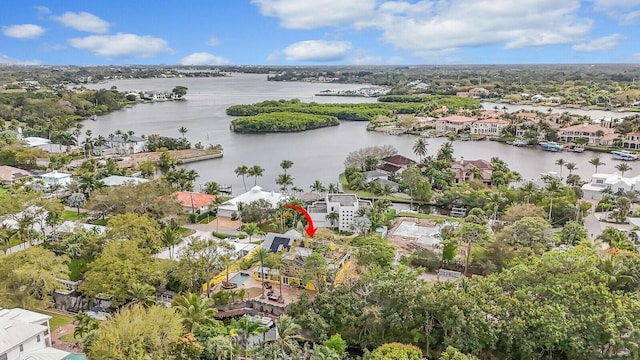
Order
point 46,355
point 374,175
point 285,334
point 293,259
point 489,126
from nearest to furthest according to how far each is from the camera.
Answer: point 46,355 → point 285,334 → point 293,259 → point 374,175 → point 489,126

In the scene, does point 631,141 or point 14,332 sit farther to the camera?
point 631,141

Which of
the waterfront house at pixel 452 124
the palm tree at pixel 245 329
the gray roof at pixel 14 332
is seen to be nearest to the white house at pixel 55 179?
the gray roof at pixel 14 332

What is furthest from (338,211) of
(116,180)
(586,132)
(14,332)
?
(586,132)

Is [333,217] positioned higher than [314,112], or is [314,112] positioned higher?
[314,112]

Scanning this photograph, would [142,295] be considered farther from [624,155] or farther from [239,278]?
[624,155]

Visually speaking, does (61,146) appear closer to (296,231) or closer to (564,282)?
(296,231)

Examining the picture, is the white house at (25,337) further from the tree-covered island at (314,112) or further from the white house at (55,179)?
the tree-covered island at (314,112)

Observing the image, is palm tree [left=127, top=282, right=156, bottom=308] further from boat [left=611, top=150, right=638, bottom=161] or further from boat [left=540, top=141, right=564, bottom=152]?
boat [left=540, top=141, right=564, bottom=152]


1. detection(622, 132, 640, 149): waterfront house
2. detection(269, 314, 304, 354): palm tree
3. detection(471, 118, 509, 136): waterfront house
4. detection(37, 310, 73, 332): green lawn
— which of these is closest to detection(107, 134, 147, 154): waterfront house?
detection(37, 310, 73, 332): green lawn
